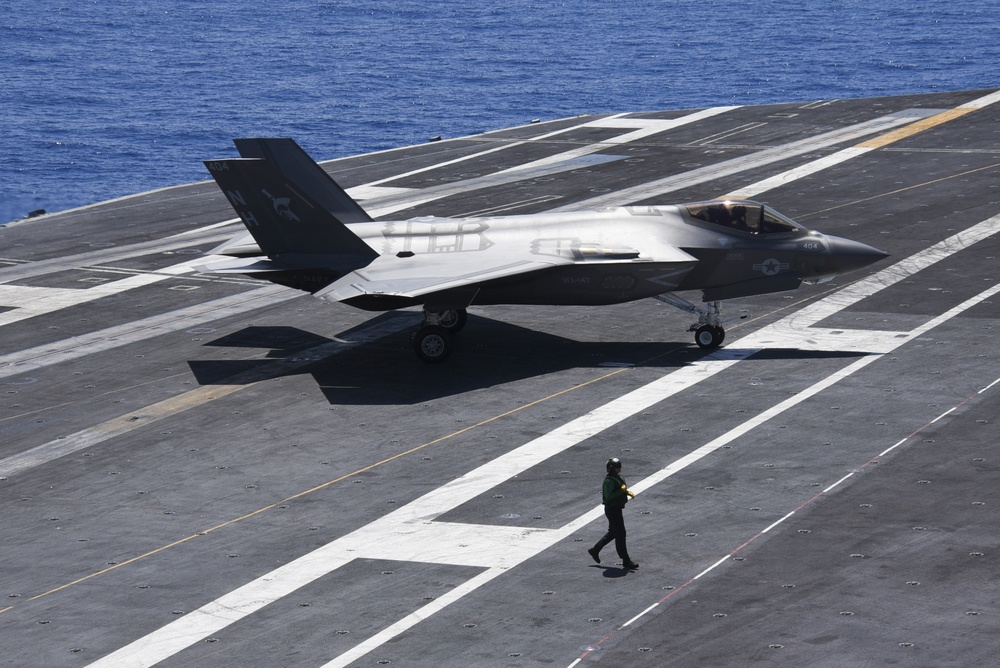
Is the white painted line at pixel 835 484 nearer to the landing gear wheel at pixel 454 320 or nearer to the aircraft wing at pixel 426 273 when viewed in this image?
the aircraft wing at pixel 426 273

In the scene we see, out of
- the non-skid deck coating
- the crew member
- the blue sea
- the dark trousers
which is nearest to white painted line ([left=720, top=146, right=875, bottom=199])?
the non-skid deck coating

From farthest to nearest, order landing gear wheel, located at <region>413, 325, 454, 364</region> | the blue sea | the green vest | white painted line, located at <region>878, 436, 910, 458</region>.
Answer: the blue sea → landing gear wheel, located at <region>413, 325, 454, 364</region> → white painted line, located at <region>878, 436, 910, 458</region> → the green vest

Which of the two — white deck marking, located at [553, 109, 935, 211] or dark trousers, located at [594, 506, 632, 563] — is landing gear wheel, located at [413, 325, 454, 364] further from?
white deck marking, located at [553, 109, 935, 211]

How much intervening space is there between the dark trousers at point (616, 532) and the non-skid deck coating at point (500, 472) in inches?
14.0

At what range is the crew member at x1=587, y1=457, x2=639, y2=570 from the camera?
2023cm

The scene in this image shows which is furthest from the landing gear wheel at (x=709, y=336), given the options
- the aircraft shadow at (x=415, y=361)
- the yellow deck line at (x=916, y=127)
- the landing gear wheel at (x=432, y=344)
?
the yellow deck line at (x=916, y=127)

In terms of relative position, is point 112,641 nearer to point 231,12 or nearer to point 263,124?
point 263,124

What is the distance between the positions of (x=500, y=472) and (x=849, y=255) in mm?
12542

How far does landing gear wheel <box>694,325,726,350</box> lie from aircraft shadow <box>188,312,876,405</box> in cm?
34

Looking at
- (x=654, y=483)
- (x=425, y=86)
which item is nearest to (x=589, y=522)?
(x=654, y=483)

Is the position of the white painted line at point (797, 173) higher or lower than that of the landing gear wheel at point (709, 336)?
higher

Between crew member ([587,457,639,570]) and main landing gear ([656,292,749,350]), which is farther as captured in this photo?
main landing gear ([656,292,749,350])

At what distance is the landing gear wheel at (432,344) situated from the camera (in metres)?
32.0

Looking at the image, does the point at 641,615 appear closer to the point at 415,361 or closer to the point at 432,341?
the point at 432,341
